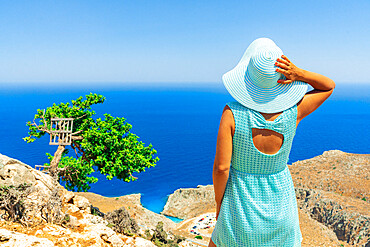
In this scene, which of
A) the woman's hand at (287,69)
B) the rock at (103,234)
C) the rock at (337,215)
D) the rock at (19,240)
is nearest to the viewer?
the woman's hand at (287,69)

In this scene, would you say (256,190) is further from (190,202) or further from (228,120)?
(190,202)

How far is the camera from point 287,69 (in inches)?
112

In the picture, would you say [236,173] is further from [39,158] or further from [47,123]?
[39,158]

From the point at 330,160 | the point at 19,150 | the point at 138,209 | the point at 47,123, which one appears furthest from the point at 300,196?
the point at 19,150

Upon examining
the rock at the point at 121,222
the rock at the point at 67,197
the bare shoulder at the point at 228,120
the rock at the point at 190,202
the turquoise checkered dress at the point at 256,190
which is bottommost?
the rock at the point at 190,202

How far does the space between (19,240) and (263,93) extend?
4.14 meters

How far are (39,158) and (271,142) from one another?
61.1 meters

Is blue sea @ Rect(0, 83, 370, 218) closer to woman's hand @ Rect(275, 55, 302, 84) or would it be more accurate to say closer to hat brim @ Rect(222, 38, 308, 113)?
hat brim @ Rect(222, 38, 308, 113)

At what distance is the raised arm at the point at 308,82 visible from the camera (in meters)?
2.85

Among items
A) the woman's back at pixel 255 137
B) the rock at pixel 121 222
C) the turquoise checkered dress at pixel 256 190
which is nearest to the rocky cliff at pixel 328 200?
the rock at pixel 121 222

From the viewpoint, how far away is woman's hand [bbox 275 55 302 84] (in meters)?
2.80

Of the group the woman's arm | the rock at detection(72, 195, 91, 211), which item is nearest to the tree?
the rock at detection(72, 195, 91, 211)

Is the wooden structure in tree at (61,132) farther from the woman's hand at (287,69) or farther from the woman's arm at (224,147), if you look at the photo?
the woman's hand at (287,69)

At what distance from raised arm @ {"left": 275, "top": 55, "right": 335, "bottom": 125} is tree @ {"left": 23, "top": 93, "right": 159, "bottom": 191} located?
7.04 metres
